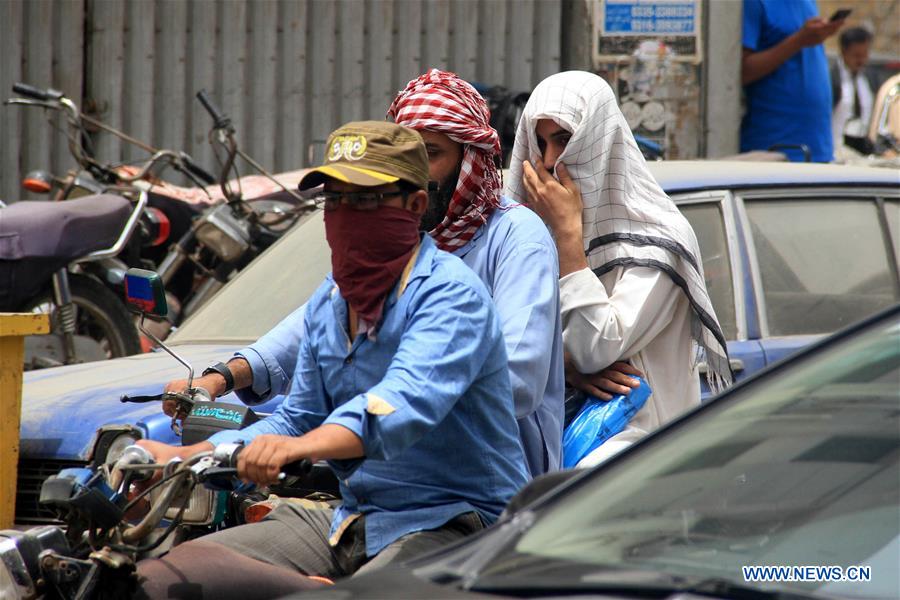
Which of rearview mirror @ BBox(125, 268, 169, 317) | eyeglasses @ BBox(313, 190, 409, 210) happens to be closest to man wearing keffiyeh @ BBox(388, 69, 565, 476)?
eyeglasses @ BBox(313, 190, 409, 210)

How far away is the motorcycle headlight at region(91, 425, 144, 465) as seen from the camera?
138 inches

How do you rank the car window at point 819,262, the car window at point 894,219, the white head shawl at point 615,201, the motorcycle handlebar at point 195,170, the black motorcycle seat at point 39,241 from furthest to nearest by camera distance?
the motorcycle handlebar at point 195,170, the black motorcycle seat at point 39,241, the car window at point 894,219, the car window at point 819,262, the white head shawl at point 615,201

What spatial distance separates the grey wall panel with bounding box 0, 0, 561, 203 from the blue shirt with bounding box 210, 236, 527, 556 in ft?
21.5

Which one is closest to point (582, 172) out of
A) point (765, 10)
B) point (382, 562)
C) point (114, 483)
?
point (382, 562)

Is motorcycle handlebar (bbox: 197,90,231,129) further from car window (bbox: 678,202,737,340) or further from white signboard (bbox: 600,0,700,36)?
car window (bbox: 678,202,737,340)

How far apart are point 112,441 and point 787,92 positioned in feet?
20.0

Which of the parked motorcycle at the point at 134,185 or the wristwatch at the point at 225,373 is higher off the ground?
the parked motorcycle at the point at 134,185

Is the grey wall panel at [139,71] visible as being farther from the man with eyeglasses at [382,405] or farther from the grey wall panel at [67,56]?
the man with eyeglasses at [382,405]

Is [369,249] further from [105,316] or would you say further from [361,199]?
[105,316]

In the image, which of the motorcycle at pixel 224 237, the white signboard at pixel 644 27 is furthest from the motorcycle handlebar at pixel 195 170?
the white signboard at pixel 644 27

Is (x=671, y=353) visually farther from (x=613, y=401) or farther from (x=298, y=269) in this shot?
(x=298, y=269)

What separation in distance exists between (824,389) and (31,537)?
1.57 metres

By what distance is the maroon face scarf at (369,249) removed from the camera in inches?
109

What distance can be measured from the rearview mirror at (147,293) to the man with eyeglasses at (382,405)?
346 mm
